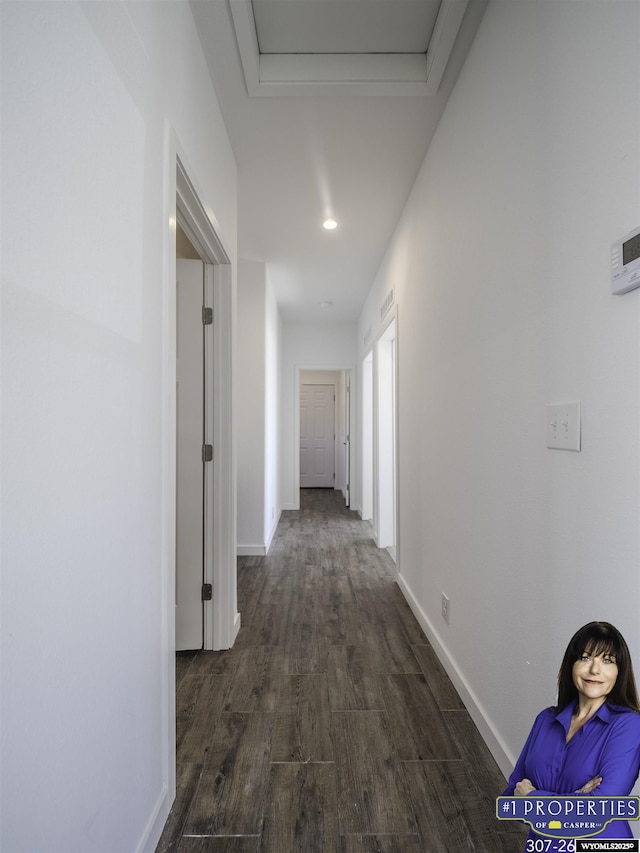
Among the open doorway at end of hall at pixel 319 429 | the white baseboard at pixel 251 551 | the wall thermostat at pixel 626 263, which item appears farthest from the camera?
the open doorway at end of hall at pixel 319 429

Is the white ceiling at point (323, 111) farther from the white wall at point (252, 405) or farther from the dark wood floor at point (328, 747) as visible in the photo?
the dark wood floor at point (328, 747)

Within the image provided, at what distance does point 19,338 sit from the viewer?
75 cm

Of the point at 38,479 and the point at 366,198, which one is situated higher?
the point at 366,198

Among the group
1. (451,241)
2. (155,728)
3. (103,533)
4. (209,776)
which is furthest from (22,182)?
(451,241)

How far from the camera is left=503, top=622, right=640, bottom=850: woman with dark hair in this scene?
729 millimetres

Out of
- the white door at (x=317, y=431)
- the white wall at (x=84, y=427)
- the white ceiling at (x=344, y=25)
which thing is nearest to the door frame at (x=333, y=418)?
the white door at (x=317, y=431)

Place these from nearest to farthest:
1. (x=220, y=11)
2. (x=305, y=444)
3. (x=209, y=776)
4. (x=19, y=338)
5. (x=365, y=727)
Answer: (x=19, y=338) → (x=209, y=776) → (x=220, y=11) → (x=365, y=727) → (x=305, y=444)

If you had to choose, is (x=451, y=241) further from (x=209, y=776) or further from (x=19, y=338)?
(x=209, y=776)

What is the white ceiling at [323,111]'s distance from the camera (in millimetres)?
1905

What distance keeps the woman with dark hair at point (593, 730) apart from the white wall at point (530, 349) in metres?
0.28

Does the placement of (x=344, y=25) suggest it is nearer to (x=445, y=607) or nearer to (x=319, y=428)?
(x=445, y=607)

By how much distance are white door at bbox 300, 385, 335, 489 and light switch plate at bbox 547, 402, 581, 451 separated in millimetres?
8406

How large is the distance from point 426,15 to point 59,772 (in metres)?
2.60

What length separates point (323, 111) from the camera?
236 centimetres
